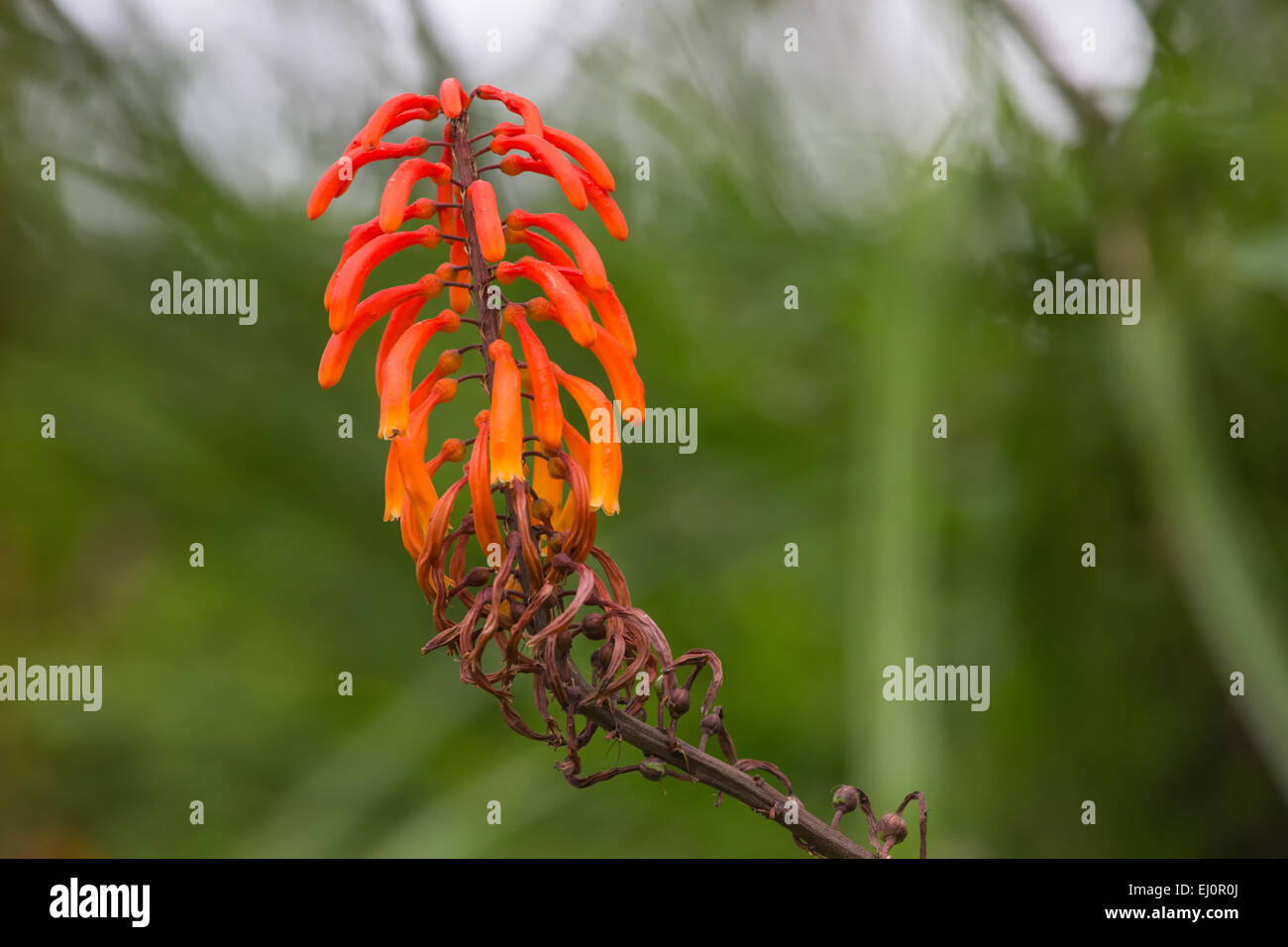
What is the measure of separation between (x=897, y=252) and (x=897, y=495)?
0.27 metres

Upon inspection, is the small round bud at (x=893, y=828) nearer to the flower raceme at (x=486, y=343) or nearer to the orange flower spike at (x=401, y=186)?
the flower raceme at (x=486, y=343)

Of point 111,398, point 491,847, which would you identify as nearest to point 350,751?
point 491,847

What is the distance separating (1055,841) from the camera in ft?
3.46

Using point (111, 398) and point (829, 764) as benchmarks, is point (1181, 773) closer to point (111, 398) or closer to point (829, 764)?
point (829, 764)

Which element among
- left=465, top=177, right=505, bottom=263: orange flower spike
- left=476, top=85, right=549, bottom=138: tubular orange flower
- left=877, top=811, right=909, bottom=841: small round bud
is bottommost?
left=877, top=811, right=909, bottom=841: small round bud

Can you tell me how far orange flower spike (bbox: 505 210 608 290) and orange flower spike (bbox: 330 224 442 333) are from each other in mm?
32

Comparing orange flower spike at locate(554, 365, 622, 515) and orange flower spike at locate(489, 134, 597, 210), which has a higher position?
orange flower spike at locate(489, 134, 597, 210)

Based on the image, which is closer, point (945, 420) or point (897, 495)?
point (897, 495)

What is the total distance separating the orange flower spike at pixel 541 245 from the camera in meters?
0.36

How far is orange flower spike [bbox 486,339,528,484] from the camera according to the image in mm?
302

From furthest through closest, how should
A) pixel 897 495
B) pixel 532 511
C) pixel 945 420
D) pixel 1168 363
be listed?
1. pixel 945 420
2. pixel 1168 363
3. pixel 897 495
4. pixel 532 511
